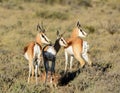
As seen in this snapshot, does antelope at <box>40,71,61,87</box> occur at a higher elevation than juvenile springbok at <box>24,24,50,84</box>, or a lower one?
lower

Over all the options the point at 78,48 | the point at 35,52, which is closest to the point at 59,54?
the point at 78,48

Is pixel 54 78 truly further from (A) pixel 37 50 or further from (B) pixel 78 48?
(B) pixel 78 48

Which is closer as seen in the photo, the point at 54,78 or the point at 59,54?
the point at 54,78

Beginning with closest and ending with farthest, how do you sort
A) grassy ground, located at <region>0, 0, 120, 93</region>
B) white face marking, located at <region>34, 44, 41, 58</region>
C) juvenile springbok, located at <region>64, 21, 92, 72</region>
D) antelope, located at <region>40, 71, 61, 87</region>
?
grassy ground, located at <region>0, 0, 120, 93</region>
white face marking, located at <region>34, 44, 41, 58</region>
antelope, located at <region>40, 71, 61, 87</region>
juvenile springbok, located at <region>64, 21, 92, 72</region>

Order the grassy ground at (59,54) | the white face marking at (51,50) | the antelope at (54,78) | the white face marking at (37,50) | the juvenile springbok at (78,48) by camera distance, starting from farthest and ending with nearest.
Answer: the juvenile springbok at (78,48), the white face marking at (51,50), the antelope at (54,78), the white face marking at (37,50), the grassy ground at (59,54)

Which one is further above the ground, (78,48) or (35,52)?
(35,52)

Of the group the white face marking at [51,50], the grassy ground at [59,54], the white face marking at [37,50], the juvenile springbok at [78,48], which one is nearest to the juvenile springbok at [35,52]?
the white face marking at [37,50]

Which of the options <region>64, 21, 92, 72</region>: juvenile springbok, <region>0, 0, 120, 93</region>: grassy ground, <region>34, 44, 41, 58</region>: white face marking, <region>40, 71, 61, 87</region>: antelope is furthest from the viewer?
<region>64, 21, 92, 72</region>: juvenile springbok

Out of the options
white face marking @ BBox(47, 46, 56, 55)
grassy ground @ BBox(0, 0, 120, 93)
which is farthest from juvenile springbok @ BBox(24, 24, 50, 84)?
grassy ground @ BBox(0, 0, 120, 93)

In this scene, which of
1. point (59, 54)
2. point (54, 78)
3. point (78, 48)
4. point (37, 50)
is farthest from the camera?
point (59, 54)

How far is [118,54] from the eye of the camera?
14.2 m

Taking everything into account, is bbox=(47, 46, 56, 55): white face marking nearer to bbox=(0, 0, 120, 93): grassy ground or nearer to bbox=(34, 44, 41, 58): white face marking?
bbox=(34, 44, 41, 58): white face marking

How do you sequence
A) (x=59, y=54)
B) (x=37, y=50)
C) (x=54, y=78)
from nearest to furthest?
(x=37, y=50) < (x=54, y=78) < (x=59, y=54)

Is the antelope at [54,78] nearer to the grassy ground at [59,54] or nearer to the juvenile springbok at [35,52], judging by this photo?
the grassy ground at [59,54]
